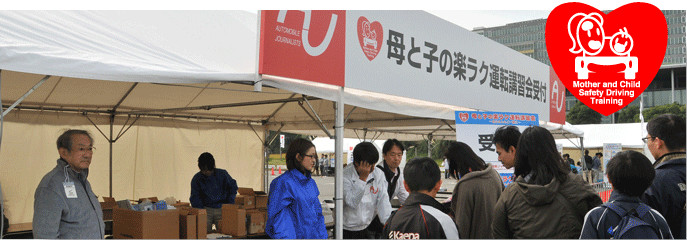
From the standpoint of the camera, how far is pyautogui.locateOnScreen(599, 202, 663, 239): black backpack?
195cm

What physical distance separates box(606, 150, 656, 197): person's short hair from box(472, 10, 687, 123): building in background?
5794cm

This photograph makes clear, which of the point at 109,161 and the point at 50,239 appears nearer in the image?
the point at 50,239

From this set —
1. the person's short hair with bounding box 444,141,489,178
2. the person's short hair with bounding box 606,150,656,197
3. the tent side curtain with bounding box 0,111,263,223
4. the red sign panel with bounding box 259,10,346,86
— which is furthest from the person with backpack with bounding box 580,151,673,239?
the tent side curtain with bounding box 0,111,263,223

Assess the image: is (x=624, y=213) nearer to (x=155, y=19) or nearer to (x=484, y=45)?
(x=155, y=19)

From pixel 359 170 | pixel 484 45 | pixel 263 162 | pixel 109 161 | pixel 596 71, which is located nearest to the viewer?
pixel 359 170

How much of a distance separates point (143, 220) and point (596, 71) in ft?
70.4

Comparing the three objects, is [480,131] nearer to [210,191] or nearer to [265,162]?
[210,191]

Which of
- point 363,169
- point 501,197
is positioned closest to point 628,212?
point 501,197

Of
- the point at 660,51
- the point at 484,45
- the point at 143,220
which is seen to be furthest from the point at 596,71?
the point at 143,220

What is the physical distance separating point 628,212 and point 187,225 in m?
3.90

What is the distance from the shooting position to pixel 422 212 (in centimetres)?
A: 221

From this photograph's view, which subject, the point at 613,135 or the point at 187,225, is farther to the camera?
the point at 613,135

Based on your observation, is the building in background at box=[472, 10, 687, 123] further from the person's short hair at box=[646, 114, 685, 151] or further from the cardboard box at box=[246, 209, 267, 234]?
the person's short hair at box=[646, 114, 685, 151]

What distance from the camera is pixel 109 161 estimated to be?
8.25 meters
